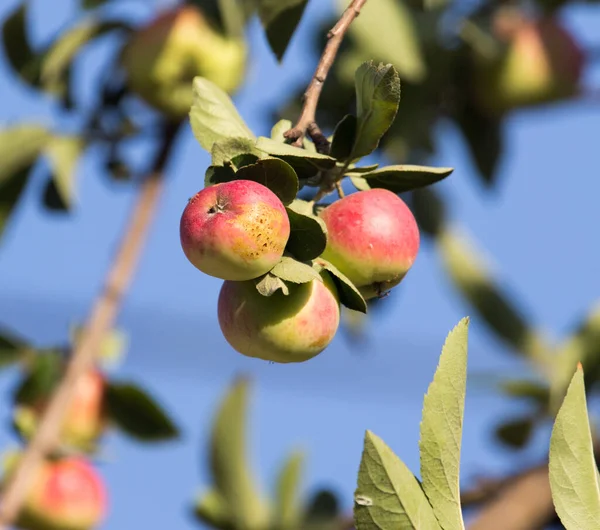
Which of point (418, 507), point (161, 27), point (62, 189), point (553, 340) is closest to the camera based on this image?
point (418, 507)

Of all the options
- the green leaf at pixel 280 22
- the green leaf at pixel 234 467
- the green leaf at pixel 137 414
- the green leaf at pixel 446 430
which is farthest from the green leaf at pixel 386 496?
the green leaf at pixel 234 467

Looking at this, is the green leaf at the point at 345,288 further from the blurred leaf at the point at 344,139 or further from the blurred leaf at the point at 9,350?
the blurred leaf at the point at 9,350

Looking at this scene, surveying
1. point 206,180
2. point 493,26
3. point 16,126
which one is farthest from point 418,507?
point 493,26

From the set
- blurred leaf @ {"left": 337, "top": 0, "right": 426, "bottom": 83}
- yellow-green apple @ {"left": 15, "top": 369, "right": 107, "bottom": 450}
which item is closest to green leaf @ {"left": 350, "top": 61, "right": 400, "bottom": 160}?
blurred leaf @ {"left": 337, "top": 0, "right": 426, "bottom": 83}

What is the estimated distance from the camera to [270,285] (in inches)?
20.7

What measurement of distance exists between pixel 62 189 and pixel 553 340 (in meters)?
0.70

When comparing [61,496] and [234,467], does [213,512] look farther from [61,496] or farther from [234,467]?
[61,496]

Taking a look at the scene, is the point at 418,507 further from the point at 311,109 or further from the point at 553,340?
the point at 553,340

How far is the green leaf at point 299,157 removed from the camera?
53 centimetres

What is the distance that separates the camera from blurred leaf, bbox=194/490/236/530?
1.43m

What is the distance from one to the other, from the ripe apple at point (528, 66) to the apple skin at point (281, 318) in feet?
3.03

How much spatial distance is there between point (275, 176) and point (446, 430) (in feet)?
0.49

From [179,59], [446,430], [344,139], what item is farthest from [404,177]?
[179,59]

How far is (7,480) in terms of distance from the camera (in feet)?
4.10
